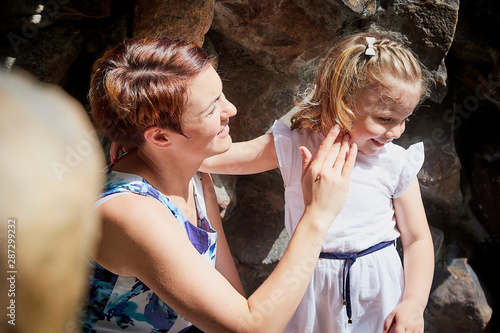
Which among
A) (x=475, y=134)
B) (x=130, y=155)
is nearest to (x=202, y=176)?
(x=130, y=155)

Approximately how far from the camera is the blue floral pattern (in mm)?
1462

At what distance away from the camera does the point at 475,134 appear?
8.42 feet

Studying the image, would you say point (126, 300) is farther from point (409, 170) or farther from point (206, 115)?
point (409, 170)

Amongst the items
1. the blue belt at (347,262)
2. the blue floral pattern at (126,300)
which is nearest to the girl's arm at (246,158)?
the blue floral pattern at (126,300)

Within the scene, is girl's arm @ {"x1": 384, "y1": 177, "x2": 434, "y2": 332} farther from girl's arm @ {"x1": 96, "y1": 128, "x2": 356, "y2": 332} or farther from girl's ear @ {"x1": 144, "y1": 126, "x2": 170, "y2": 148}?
girl's ear @ {"x1": 144, "y1": 126, "x2": 170, "y2": 148}

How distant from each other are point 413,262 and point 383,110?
A: 64 cm

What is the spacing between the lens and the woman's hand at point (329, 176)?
147cm

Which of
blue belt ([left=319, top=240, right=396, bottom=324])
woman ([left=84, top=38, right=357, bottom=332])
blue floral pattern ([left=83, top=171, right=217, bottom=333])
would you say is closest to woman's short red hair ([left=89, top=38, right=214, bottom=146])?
woman ([left=84, top=38, right=357, bottom=332])

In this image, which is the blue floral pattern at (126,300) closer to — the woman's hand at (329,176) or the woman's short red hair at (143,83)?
the woman's short red hair at (143,83)

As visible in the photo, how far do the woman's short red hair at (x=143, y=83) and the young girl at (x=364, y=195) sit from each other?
0.48 meters

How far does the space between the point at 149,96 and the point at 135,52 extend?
0.59ft

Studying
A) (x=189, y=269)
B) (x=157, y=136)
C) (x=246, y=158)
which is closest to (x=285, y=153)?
(x=246, y=158)

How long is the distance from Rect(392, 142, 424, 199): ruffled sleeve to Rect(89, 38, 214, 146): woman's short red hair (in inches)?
35.8

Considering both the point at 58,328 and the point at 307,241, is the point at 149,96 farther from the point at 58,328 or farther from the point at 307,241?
the point at 58,328
